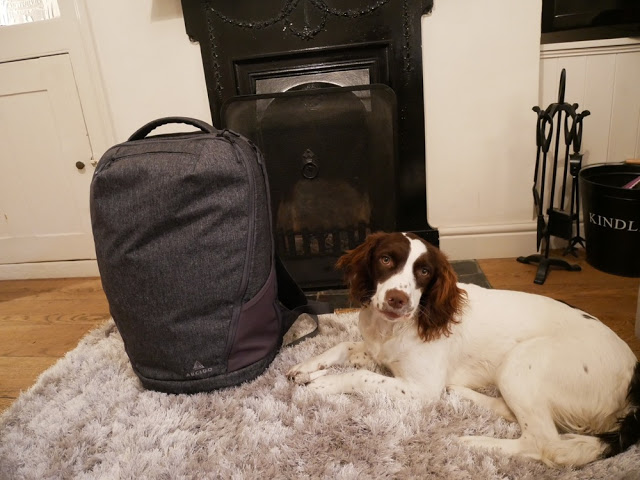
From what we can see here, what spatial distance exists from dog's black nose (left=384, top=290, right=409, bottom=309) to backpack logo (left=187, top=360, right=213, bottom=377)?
549mm

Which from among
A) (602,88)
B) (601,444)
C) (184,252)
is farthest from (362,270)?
(602,88)

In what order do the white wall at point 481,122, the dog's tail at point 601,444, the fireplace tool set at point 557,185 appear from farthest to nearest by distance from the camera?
1. the white wall at point 481,122
2. the fireplace tool set at point 557,185
3. the dog's tail at point 601,444

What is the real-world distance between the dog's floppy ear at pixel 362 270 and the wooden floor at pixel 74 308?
901 mm

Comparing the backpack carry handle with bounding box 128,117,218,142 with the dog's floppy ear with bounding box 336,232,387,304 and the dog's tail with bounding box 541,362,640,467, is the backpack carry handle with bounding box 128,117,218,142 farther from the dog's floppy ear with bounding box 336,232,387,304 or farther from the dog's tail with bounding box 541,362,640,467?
the dog's tail with bounding box 541,362,640,467

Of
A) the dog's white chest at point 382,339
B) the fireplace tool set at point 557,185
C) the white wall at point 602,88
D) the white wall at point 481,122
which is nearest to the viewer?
the dog's white chest at point 382,339

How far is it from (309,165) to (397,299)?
3.36ft

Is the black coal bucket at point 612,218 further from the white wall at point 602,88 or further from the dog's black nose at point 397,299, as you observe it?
the dog's black nose at point 397,299

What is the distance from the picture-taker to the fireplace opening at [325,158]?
187 cm

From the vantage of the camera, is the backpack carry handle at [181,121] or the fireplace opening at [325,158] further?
the fireplace opening at [325,158]

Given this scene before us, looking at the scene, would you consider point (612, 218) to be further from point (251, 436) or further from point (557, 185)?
point (251, 436)

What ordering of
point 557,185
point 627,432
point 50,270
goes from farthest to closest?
point 50,270 → point 557,185 → point 627,432

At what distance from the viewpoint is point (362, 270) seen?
121cm

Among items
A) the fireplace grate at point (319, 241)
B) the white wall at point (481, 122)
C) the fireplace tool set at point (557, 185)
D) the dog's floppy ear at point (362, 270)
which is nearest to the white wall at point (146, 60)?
the fireplace grate at point (319, 241)

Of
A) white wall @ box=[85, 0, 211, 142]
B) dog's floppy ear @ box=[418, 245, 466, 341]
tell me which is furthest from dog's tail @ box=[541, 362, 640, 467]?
white wall @ box=[85, 0, 211, 142]
